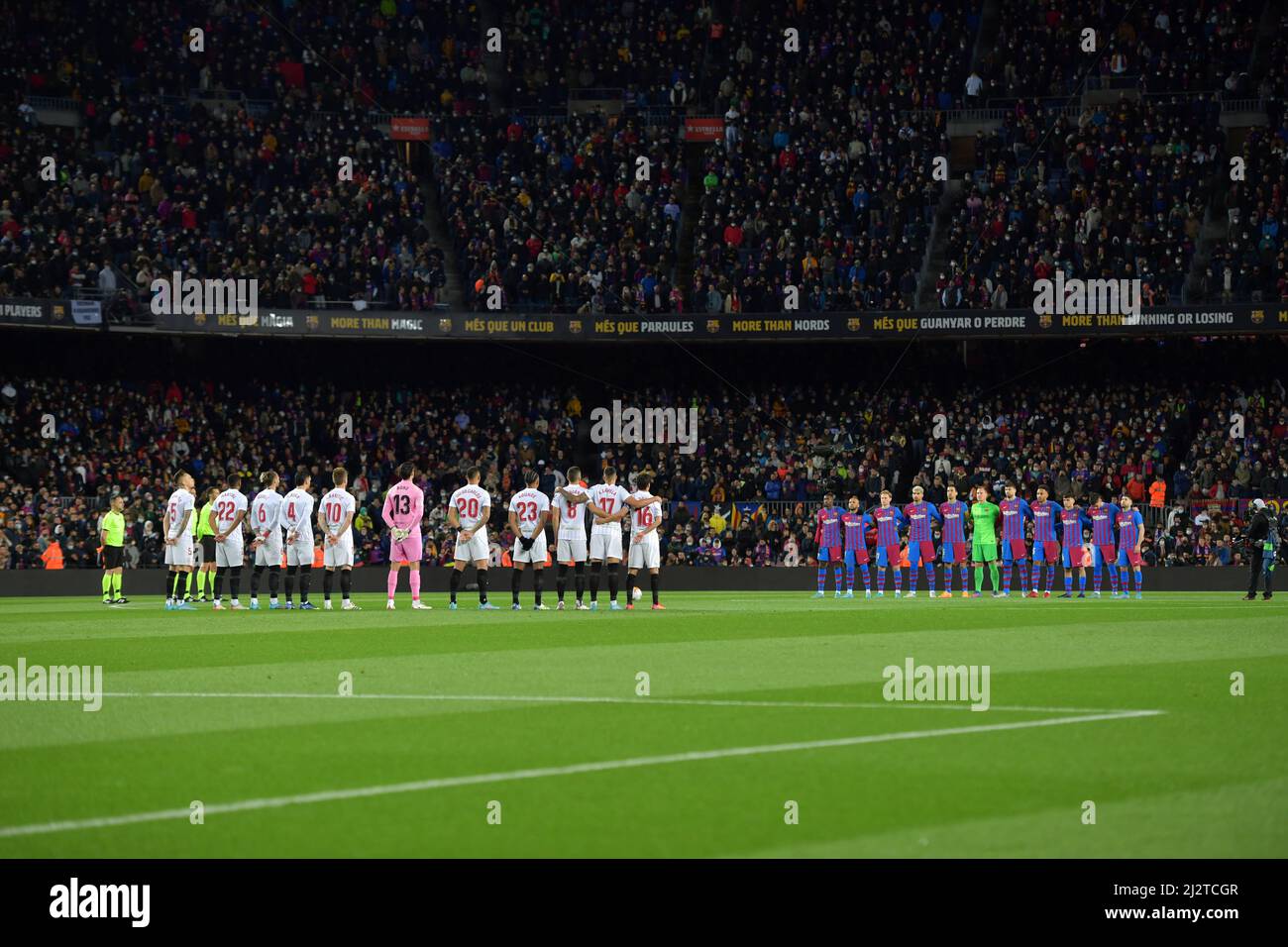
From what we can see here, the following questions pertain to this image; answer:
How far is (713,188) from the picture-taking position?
48094 mm

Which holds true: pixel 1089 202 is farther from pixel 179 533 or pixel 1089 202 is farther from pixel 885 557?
pixel 179 533

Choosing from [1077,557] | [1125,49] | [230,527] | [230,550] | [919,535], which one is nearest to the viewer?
[230,527]

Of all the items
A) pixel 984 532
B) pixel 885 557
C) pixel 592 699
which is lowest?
pixel 592 699

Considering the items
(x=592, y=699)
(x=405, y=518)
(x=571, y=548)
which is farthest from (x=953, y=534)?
(x=592, y=699)

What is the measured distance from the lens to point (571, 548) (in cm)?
2700

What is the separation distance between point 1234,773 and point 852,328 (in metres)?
36.8

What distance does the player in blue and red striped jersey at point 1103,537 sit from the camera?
33.7 m

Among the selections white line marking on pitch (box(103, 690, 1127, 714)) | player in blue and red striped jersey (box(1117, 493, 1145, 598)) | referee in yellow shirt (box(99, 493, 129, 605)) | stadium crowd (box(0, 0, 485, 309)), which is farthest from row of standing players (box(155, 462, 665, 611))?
stadium crowd (box(0, 0, 485, 309))

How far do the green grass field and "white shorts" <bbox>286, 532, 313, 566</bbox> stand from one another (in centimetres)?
826

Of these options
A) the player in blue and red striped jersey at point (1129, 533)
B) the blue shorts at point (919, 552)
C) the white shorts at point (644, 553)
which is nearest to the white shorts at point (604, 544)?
the white shorts at point (644, 553)

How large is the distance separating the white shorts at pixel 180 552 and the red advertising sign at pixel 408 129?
22.4 meters

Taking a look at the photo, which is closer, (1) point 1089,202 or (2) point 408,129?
(1) point 1089,202

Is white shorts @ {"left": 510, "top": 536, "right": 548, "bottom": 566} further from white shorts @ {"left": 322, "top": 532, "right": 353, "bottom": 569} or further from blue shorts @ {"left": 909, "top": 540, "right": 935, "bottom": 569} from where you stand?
blue shorts @ {"left": 909, "top": 540, "right": 935, "bottom": 569}

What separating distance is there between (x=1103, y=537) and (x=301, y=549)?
55.0 feet
